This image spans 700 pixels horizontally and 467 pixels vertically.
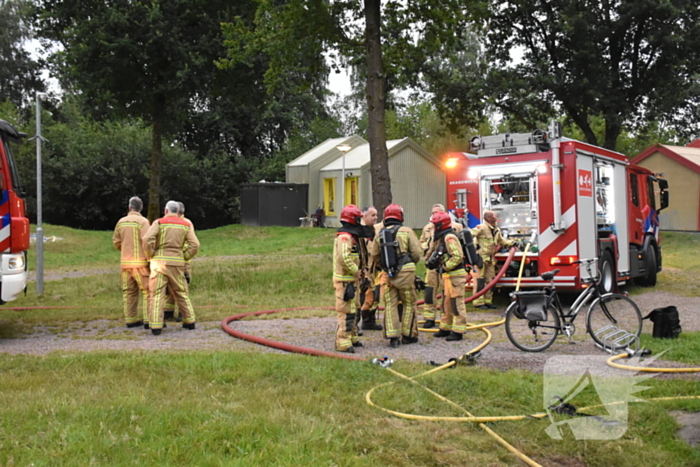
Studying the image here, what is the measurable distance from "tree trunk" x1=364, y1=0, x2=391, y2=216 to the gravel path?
476cm

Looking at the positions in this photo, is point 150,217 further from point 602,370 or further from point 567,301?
point 602,370

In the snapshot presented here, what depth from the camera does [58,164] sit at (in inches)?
1416

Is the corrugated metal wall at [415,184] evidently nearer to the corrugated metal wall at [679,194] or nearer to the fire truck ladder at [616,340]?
the corrugated metal wall at [679,194]

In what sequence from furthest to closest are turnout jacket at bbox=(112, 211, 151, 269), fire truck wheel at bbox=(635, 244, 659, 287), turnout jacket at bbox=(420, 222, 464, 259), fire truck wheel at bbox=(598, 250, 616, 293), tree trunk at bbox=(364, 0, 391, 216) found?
1. fire truck wheel at bbox=(635, 244, 659, 287)
2. tree trunk at bbox=(364, 0, 391, 216)
3. fire truck wheel at bbox=(598, 250, 616, 293)
4. turnout jacket at bbox=(420, 222, 464, 259)
5. turnout jacket at bbox=(112, 211, 151, 269)

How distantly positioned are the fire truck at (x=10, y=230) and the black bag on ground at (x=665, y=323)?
7.83m

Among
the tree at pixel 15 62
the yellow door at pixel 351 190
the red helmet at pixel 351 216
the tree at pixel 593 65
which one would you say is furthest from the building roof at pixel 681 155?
the tree at pixel 15 62

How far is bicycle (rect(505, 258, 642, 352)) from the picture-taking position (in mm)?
8523

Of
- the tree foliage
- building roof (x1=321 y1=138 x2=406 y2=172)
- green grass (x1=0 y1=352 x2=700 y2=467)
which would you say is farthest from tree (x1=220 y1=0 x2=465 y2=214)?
the tree foliage

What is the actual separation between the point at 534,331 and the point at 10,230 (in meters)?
6.53

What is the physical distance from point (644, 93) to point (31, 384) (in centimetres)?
2716

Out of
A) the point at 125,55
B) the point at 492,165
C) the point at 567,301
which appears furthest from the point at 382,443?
the point at 125,55

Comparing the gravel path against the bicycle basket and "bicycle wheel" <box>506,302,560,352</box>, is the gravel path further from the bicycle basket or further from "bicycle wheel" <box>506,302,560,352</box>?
the bicycle basket

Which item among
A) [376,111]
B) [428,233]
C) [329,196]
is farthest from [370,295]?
[329,196]

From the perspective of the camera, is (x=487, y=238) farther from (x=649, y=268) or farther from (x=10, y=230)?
(x=10, y=230)
